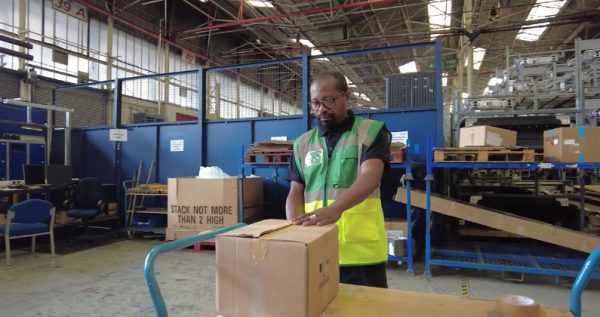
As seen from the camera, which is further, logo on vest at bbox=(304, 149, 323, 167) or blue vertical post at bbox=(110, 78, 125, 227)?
blue vertical post at bbox=(110, 78, 125, 227)

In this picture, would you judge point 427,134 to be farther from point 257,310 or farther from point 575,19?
point 575,19

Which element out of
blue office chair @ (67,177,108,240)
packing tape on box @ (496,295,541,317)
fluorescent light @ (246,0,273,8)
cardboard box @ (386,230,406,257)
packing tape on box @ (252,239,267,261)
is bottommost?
cardboard box @ (386,230,406,257)

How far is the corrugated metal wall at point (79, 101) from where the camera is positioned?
7977 millimetres

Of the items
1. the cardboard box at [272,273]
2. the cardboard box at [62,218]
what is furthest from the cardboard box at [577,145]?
the cardboard box at [62,218]

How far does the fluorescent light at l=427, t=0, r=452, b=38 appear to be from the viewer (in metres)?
9.13

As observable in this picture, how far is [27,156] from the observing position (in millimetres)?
6871

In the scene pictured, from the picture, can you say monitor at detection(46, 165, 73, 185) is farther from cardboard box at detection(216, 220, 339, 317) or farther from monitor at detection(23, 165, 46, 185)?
cardboard box at detection(216, 220, 339, 317)

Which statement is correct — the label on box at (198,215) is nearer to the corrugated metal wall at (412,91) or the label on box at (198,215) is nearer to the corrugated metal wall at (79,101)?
the corrugated metal wall at (412,91)

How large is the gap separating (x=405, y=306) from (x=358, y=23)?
9.96 metres

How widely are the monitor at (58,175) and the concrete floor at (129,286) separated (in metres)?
1.40

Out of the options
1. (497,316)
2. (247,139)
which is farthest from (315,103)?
(247,139)

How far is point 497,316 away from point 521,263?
381cm

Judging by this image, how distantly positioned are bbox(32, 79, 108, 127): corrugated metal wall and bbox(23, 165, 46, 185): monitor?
2.26 meters

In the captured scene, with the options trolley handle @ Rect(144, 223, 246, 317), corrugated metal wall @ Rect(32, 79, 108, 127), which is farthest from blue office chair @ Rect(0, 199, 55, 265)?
trolley handle @ Rect(144, 223, 246, 317)
